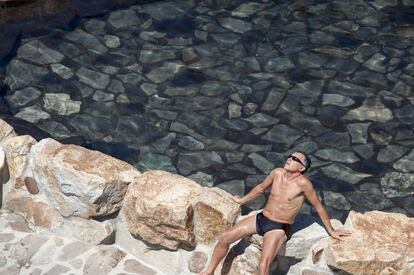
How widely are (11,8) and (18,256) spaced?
6103 millimetres

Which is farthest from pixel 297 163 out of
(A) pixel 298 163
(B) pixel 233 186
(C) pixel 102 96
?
(C) pixel 102 96

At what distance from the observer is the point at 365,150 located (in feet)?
42.2

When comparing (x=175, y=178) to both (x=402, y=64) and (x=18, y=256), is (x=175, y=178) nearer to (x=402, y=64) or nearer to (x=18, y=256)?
(x=18, y=256)

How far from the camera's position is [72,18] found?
15.7 m

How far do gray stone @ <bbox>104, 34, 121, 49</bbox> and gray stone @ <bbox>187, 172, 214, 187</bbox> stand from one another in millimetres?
3554

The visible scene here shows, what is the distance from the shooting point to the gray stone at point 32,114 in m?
13.4

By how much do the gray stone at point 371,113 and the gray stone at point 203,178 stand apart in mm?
2477

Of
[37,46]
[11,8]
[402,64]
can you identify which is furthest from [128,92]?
[402,64]

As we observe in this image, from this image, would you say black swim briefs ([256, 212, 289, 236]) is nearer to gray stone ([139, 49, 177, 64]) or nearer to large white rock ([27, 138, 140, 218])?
large white rock ([27, 138, 140, 218])

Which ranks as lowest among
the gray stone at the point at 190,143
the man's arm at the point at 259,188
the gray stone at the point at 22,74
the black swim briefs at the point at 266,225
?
the gray stone at the point at 190,143

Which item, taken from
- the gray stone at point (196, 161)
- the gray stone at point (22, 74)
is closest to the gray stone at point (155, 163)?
the gray stone at point (196, 161)

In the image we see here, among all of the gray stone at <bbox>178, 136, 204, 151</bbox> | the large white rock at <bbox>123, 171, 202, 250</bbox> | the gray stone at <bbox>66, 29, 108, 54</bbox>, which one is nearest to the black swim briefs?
the large white rock at <bbox>123, 171, 202, 250</bbox>

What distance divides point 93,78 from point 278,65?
2975 millimetres

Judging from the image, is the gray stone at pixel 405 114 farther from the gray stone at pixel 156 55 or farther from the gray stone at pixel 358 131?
the gray stone at pixel 156 55
